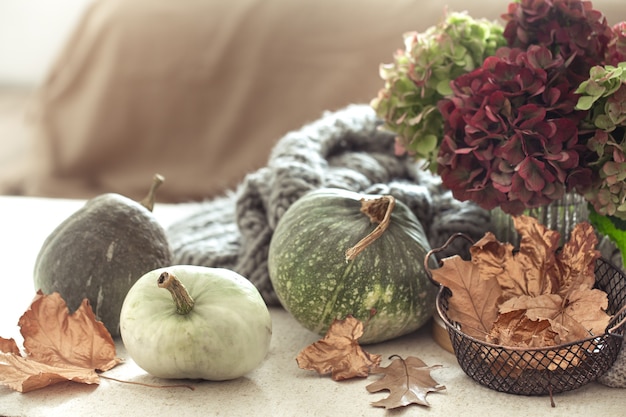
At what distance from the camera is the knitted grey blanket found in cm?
108

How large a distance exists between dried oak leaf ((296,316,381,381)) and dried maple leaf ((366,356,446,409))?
0.02 metres

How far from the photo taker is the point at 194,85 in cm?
181

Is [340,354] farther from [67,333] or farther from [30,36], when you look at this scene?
[30,36]

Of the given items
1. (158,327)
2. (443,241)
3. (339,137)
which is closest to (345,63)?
(339,137)

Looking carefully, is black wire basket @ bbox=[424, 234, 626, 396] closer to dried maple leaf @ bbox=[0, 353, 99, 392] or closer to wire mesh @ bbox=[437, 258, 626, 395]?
wire mesh @ bbox=[437, 258, 626, 395]

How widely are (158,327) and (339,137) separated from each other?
1.46 ft

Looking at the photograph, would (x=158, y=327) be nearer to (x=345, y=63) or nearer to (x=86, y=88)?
(x=345, y=63)

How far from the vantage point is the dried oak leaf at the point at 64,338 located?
90 cm

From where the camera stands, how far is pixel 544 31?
0.96 m

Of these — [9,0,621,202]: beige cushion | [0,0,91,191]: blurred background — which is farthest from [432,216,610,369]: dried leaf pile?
[0,0,91,191]: blurred background

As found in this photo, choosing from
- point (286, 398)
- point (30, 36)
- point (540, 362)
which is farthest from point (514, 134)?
point (30, 36)

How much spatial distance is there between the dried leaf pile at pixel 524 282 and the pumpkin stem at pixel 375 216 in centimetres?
8

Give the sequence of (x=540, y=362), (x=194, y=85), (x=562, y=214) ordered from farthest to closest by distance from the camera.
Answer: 1. (x=194, y=85)
2. (x=562, y=214)
3. (x=540, y=362)

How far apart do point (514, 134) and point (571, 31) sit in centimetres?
14
